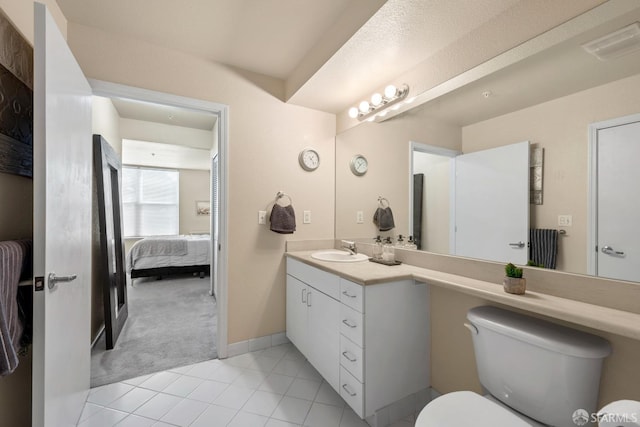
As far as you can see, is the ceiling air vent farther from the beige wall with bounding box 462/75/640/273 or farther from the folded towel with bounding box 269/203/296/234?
the folded towel with bounding box 269/203/296/234

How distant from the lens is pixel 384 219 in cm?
215

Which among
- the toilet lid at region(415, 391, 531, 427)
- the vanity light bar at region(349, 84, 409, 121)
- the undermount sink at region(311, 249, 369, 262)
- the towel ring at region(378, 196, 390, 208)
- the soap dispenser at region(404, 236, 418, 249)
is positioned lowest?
the toilet lid at region(415, 391, 531, 427)

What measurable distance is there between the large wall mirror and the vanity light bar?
0.19 meters

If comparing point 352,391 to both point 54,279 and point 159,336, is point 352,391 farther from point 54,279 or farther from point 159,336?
point 159,336

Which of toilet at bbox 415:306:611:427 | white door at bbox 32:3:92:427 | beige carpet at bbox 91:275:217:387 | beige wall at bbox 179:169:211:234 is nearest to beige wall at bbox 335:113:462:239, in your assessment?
toilet at bbox 415:306:611:427

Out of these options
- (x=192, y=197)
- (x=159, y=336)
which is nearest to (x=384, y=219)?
(x=159, y=336)

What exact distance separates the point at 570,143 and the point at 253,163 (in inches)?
79.6

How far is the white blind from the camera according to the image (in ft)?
19.7

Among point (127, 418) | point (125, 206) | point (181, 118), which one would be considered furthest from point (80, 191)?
point (125, 206)

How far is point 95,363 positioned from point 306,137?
8.39ft

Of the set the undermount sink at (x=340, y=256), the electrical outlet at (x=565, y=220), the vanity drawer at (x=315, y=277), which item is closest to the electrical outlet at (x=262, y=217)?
the vanity drawer at (x=315, y=277)

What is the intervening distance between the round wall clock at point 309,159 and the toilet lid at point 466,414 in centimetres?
198

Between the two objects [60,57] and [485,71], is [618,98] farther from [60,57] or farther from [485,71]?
[60,57]

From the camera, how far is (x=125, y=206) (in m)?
5.96
